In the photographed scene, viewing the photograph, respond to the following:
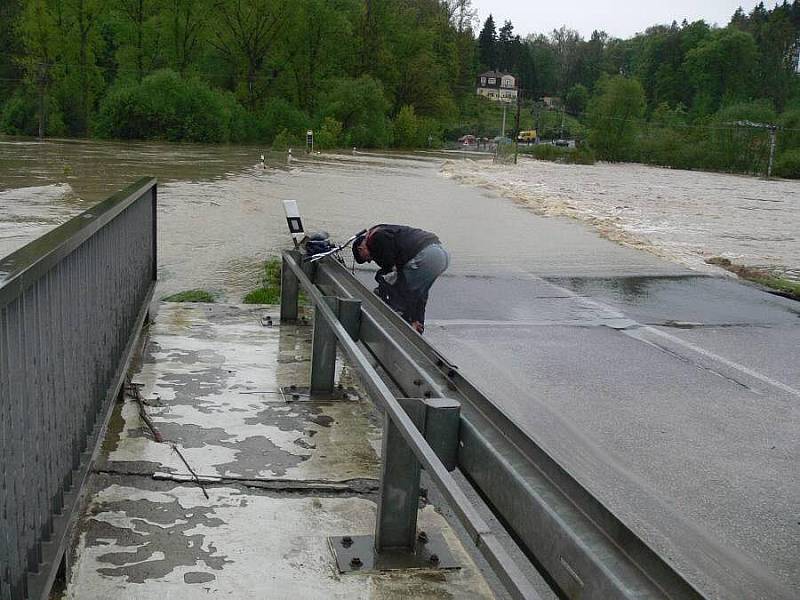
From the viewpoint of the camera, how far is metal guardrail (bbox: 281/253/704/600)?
225cm

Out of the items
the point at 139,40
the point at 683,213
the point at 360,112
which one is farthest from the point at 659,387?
the point at 139,40

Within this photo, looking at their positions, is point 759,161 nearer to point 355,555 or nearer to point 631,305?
point 631,305

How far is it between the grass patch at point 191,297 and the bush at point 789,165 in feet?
206

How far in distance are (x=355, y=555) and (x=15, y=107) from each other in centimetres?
7743

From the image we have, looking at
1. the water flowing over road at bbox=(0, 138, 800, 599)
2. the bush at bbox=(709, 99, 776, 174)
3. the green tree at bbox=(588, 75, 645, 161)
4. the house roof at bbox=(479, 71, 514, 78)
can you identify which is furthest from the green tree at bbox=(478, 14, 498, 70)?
the water flowing over road at bbox=(0, 138, 800, 599)

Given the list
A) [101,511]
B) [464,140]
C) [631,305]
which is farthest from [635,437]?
[464,140]

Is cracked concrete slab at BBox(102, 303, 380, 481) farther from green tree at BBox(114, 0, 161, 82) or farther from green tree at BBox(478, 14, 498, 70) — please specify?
green tree at BBox(478, 14, 498, 70)

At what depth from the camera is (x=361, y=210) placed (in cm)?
2416

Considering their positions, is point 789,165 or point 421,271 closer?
point 421,271

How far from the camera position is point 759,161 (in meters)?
68.6

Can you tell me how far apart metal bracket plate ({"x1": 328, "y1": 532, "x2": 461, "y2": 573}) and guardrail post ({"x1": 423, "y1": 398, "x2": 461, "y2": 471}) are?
479mm

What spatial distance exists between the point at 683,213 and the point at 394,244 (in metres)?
24.0

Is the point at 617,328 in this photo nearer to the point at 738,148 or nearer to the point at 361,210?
the point at 361,210

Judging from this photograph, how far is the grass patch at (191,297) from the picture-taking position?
1036 cm
